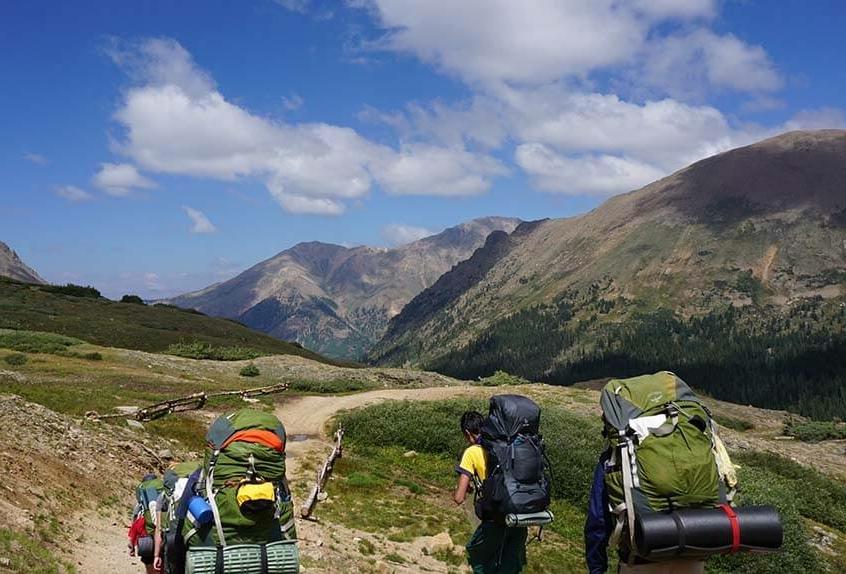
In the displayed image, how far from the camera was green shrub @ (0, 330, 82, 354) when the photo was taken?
2041 inches

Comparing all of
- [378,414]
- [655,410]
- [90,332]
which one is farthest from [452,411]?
[90,332]

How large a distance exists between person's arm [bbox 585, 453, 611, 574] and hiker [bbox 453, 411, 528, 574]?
2.19m

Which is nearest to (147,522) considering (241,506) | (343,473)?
(241,506)

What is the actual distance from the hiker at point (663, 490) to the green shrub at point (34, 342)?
56966mm

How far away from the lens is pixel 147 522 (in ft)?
30.4

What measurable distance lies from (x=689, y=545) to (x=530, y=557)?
13739 millimetres

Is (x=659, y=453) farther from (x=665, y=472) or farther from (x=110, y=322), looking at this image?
(x=110, y=322)

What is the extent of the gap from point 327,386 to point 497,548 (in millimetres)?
42324

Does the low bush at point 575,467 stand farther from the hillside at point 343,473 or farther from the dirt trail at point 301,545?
the dirt trail at point 301,545

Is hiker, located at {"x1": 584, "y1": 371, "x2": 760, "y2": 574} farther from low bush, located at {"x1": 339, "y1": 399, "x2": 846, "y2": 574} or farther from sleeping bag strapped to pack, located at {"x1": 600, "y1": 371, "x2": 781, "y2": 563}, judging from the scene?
low bush, located at {"x1": 339, "y1": 399, "x2": 846, "y2": 574}

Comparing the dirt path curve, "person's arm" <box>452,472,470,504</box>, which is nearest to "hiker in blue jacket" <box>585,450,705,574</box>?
"person's arm" <box>452,472,470,504</box>

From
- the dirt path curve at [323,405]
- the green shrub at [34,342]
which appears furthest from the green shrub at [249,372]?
the green shrub at [34,342]

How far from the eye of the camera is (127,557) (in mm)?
14039

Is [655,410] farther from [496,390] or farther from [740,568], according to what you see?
[496,390]
